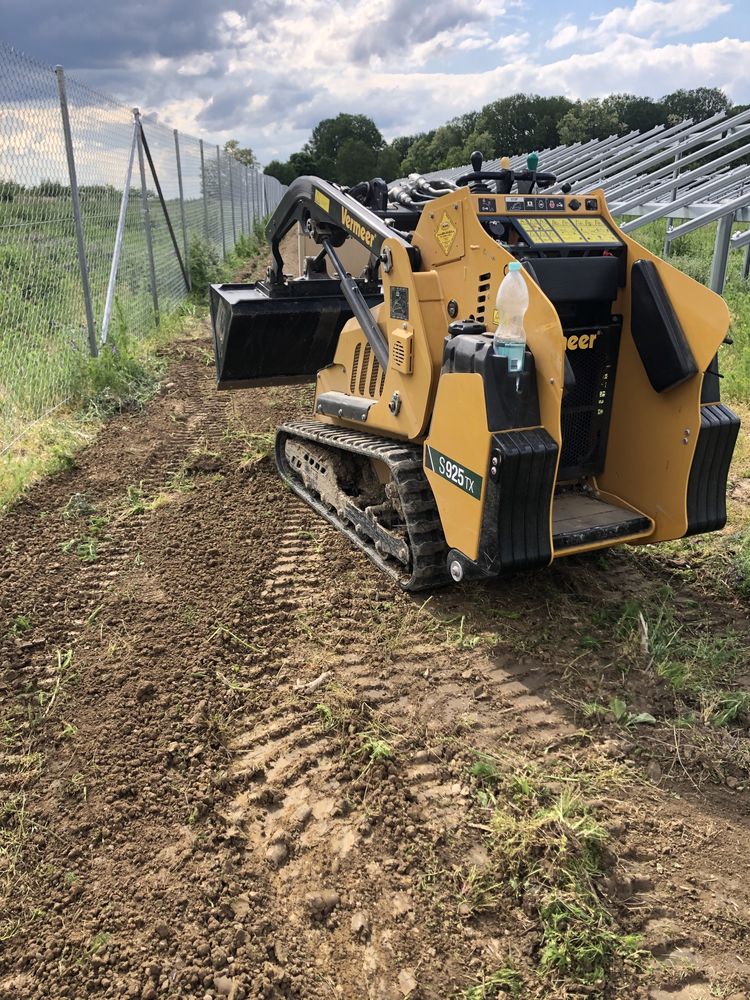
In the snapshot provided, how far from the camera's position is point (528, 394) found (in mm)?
3264

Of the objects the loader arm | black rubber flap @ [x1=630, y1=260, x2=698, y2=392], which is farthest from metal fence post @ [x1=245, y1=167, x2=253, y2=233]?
black rubber flap @ [x1=630, y1=260, x2=698, y2=392]

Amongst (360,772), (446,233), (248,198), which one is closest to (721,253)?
(446,233)

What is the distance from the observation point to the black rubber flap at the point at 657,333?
351 centimetres

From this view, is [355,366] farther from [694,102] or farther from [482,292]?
[694,102]

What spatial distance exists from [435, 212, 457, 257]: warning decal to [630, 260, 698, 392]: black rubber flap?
915 mm

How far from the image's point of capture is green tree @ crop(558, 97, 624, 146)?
40.1 metres

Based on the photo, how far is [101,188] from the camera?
8070mm

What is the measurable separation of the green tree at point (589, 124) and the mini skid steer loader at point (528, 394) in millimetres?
39885

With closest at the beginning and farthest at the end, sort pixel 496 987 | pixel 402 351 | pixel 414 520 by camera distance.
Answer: pixel 496 987 → pixel 414 520 → pixel 402 351

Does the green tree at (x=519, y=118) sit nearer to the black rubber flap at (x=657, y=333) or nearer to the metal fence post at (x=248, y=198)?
the metal fence post at (x=248, y=198)

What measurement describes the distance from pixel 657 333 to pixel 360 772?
2434 mm

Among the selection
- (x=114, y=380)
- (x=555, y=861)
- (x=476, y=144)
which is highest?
(x=476, y=144)

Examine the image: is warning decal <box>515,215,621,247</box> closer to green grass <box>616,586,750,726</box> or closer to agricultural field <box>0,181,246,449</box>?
green grass <box>616,586,750,726</box>

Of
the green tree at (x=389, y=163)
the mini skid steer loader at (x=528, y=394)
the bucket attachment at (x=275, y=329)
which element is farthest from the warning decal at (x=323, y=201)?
the green tree at (x=389, y=163)
